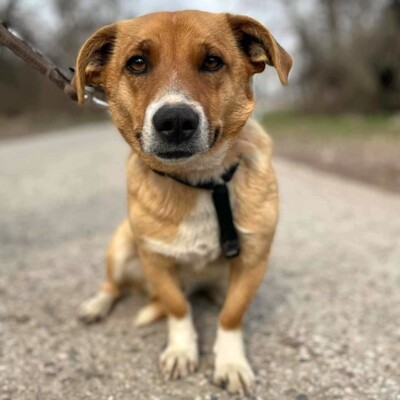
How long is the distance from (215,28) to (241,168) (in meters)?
0.77

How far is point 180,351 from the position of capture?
9.29 ft

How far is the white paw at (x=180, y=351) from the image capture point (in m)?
2.75

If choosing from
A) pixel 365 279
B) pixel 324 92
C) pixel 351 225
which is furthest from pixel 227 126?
pixel 324 92

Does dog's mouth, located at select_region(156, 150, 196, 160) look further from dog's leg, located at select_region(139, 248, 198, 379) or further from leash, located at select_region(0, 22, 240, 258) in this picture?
dog's leg, located at select_region(139, 248, 198, 379)

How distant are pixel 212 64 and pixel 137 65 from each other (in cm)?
39

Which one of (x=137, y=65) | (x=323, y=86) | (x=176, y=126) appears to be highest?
(x=137, y=65)

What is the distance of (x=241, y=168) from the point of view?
9.04 ft

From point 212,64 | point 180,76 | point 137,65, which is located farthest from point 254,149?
point 137,65

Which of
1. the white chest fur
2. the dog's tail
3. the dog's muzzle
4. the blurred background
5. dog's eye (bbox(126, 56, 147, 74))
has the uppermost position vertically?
dog's eye (bbox(126, 56, 147, 74))

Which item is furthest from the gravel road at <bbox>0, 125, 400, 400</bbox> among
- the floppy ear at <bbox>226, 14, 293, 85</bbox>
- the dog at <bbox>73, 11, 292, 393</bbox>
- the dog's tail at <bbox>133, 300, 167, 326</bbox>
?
the floppy ear at <bbox>226, 14, 293, 85</bbox>

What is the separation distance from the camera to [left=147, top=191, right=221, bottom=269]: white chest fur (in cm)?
266

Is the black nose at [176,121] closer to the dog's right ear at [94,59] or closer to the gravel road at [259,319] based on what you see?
the dog's right ear at [94,59]

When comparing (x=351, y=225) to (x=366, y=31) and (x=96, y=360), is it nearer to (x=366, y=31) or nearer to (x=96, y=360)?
(x=96, y=360)

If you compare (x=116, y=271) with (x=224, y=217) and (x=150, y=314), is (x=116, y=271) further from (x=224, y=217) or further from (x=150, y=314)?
(x=224, y=217)
